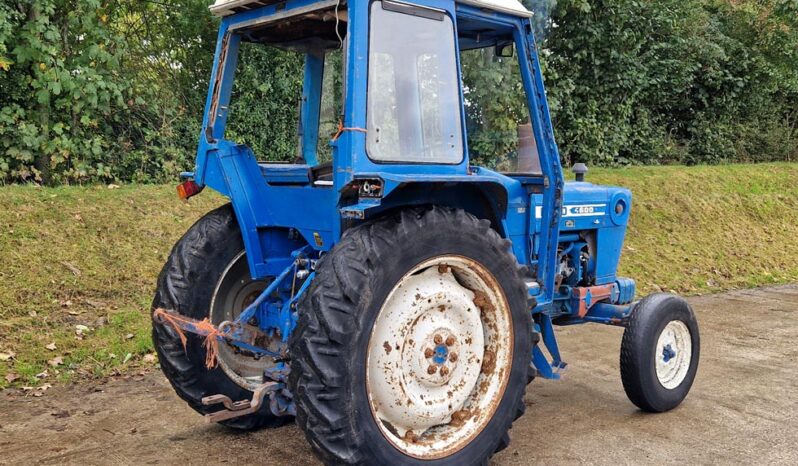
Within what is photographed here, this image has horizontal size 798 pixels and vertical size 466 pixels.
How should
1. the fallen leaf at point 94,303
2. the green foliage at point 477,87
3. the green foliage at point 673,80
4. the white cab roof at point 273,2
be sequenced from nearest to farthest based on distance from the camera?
the white cab roof at point 273,2 → the green foliage at point 477,87 → the fallen leaf at point 94,303 → the green foliage at point 673,80

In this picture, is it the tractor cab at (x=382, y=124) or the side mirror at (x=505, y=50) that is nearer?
the tractor cab at (x=382, y=124)

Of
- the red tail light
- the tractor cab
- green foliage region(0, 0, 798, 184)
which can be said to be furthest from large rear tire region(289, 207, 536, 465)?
the red tail light

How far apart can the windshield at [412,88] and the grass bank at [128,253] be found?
3.15 meters

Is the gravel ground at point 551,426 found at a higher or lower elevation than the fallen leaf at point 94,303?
lower

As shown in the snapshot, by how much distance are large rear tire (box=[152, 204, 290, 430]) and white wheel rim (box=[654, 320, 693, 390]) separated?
97.8 inches

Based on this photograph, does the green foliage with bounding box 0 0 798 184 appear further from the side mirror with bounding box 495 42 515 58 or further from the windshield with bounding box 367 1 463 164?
the windshield with bounding box 367 1 463 164

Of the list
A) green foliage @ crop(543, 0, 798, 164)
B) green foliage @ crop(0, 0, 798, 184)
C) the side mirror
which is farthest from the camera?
green foliage @ crop(543, 0, 798, 164)

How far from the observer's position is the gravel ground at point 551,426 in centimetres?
397

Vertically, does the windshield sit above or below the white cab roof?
below

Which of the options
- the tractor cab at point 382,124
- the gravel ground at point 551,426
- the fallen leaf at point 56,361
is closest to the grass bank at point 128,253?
the fallen leaf at point 56,361

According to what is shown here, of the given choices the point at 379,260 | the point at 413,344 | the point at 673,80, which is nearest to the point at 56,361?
the point at 413,344

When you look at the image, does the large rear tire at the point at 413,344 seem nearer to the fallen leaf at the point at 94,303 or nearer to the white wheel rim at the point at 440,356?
the white wheel rim at the point at 440,356

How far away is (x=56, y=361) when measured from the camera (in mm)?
5391

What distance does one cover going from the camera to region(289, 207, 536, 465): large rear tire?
303 cm
